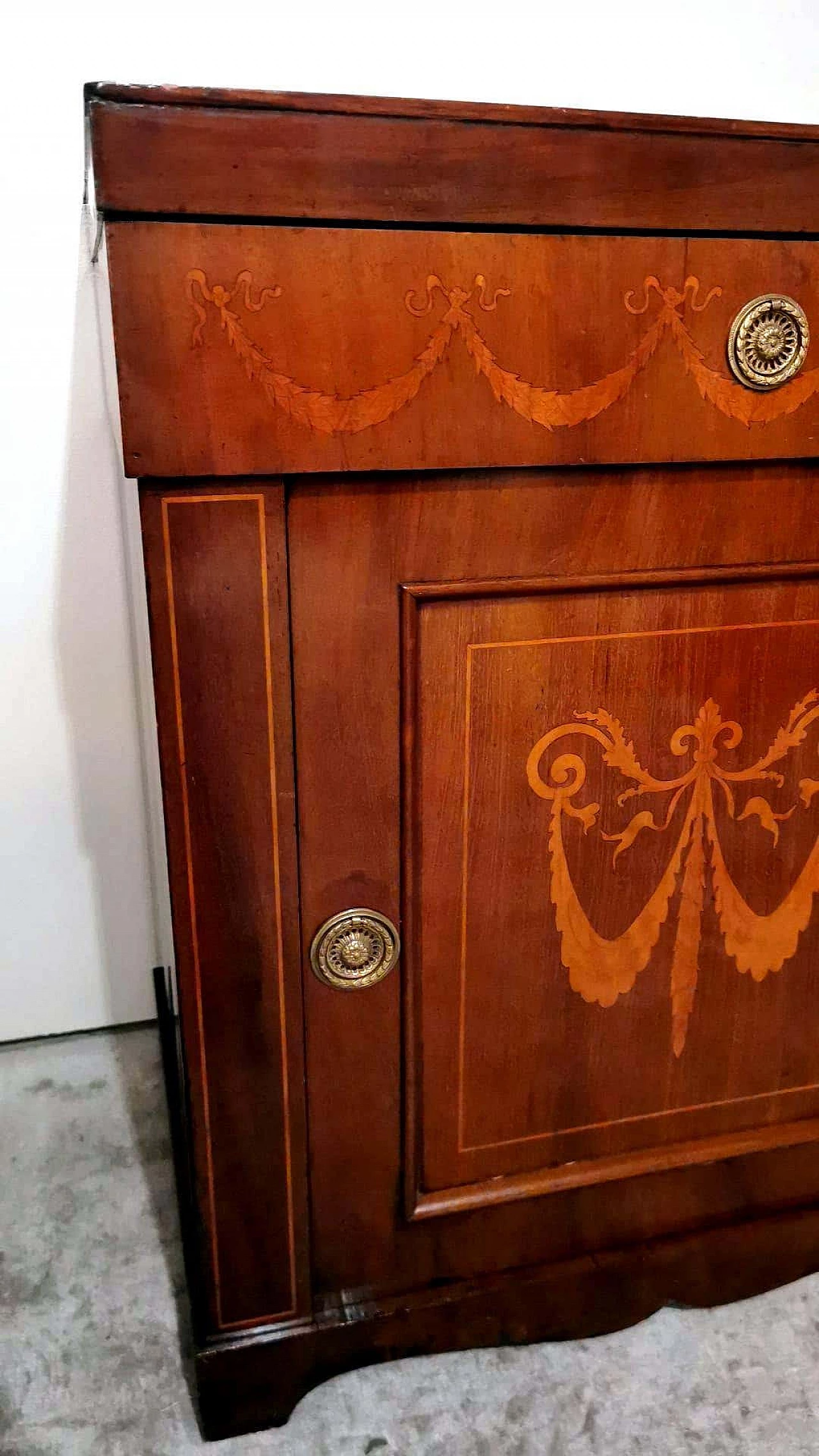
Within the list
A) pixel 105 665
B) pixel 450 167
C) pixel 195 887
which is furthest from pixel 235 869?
pixel 105 665

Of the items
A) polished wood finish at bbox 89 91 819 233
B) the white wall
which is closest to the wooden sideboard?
polished wood finish at bbox 89 91 819 233

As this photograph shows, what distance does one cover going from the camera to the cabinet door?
65 centimetres

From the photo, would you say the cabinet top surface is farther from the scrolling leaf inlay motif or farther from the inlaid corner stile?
the scrolling leaf inlay motif

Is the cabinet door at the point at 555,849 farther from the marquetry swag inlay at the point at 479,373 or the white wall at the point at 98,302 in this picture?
the white wall at the point at 98,302

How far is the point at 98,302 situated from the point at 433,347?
1.57 feet

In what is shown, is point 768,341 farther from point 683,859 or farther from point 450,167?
point 683,859

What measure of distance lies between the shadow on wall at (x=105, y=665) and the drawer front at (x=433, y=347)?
44cm

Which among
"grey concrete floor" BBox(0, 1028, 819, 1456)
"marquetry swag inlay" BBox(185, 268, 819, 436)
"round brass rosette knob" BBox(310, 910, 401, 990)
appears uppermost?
"marquetry swag inlay" BBox(185, 268, 819, 436)

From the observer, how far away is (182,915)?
0.66 m

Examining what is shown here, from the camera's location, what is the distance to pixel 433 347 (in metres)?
0.59

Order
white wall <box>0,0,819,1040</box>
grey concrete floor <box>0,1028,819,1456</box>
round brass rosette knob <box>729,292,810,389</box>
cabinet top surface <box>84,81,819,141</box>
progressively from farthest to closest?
white wall <box>0,0,819,1040</box>
grey concrete floor <box>0,1028,819,1456</box>
round brass rosette knob <box>729,292,810,389</box>
cabinet top surface <box>84,81,819,141</box>

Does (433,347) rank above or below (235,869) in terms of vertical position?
above

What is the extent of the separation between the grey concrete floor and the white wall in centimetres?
36

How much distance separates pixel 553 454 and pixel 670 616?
0.15m
